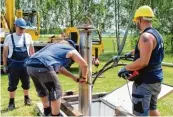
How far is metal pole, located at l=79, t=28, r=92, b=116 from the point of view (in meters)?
4.16

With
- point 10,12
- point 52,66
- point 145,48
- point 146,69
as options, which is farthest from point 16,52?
point 10,12

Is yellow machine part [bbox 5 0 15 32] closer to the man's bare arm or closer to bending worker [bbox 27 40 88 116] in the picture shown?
bending worker [bbox 27 40 88 116]

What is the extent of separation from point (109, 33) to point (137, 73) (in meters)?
31.6

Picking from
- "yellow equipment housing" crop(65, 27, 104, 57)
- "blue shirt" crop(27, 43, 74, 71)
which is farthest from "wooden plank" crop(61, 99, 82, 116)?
"yellow equipment housing" crop(65, 27, 104, 57)

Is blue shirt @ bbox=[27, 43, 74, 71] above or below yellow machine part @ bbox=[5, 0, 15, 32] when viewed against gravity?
below

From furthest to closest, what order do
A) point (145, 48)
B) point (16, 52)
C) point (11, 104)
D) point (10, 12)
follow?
point (10, 12)
point (11, 104)
point (16, 52)
point (145, 48)

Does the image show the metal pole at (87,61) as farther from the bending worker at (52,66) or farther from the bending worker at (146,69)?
the bending worker at (146,69)

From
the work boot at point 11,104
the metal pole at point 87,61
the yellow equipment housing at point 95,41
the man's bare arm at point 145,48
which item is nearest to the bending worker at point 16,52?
the work boot at point 11,104

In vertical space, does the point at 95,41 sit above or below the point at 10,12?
below

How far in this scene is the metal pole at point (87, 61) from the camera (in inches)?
164

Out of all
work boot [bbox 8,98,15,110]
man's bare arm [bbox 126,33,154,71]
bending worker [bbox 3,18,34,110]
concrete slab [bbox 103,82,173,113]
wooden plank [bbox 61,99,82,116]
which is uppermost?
man's bare arm [bbox 126,33,154,71]

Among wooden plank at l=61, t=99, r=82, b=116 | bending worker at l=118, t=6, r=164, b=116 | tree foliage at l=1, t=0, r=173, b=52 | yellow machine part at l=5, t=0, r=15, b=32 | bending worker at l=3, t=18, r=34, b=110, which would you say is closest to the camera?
bending worker at l=118, t=6, r=164, b=116

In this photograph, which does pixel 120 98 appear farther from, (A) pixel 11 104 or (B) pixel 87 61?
(A) pixel 11 104

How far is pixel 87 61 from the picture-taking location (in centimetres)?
424
